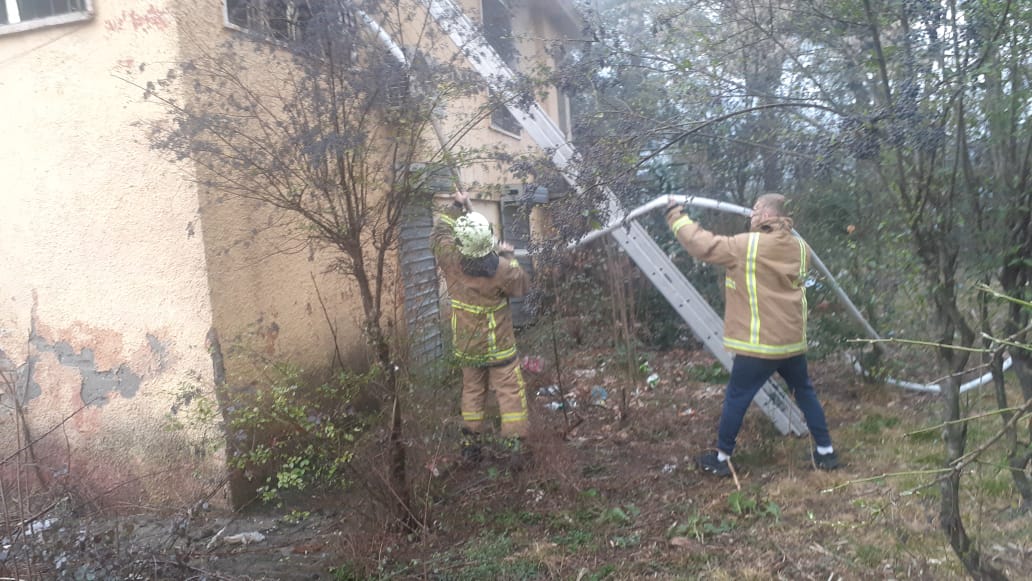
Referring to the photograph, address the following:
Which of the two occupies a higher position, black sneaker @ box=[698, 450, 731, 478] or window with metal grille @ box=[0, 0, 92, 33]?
window with metal grille @ box=[0, 0, 92, 33]

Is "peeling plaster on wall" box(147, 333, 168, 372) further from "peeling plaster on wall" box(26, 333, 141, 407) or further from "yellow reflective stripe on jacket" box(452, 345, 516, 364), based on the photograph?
"yellow reflective stripe on jacket" box(452, 345, 516, 364)

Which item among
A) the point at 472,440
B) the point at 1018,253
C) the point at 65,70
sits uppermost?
the point at 65,70

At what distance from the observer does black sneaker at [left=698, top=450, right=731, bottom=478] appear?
4438 millimetres

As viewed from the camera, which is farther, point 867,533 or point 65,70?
point 65,70

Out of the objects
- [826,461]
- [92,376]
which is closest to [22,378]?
[92,376]

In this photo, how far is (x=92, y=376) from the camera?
171 inches

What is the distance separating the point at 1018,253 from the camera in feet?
10.5

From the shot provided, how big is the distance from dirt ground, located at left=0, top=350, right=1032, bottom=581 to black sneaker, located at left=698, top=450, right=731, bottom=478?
0.26ft

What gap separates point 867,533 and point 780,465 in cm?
108

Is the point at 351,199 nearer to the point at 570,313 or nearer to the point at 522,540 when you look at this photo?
the point at 522,540

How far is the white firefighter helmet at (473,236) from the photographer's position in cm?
392

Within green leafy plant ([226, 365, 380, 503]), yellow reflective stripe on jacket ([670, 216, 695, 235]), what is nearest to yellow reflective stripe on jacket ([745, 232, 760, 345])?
yellow reflective stripe on jacket ([670, 216, 695, 235])

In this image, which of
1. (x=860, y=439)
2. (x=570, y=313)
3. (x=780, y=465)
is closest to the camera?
(x=780, y=465)

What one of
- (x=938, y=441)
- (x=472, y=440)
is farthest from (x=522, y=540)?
(x=938, y=441)
